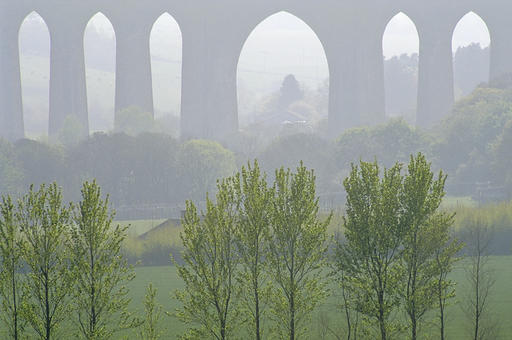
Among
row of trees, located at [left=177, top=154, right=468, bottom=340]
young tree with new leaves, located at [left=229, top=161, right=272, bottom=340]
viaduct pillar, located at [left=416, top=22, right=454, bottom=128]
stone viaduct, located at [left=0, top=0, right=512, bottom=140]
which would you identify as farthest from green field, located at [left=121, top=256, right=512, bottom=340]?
viaduct pillar, located at [left=416, top=22, right=454, bottom=128]

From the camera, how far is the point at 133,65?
195 ft

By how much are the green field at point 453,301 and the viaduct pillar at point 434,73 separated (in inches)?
1119

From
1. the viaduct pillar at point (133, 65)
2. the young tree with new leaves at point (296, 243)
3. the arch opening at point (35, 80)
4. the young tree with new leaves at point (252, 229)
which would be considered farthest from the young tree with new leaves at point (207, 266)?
the arch opening at point (35, 80)

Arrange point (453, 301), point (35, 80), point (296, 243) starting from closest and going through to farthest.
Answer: point (296, 243) < point (453, 301) < point (35, 80)

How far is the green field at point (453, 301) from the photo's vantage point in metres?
22.7

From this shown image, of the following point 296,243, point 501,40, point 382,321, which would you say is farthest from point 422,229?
point 501,40

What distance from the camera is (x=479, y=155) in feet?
165

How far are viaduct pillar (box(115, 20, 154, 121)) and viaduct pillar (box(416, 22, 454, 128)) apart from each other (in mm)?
19096

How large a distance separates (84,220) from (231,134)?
136ft

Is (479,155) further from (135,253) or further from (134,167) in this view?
(135,253)

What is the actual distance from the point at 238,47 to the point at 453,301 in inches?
1413

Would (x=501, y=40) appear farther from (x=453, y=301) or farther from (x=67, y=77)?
(x=453, y=301)

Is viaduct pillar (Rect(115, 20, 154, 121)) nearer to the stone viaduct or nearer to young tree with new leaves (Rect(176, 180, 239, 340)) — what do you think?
the stone viaduct

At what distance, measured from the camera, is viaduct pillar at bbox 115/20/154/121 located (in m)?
58.8
